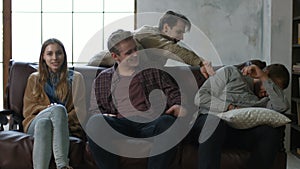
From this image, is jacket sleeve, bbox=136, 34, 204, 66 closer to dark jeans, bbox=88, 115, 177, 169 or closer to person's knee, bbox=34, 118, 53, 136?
dark jeans, bbox=88, 115, 177, 169

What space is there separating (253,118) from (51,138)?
1.24 metres

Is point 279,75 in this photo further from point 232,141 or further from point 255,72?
point 232,141

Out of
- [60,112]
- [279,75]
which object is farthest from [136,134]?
[279,75]

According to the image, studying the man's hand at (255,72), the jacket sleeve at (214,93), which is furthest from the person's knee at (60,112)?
the man's hand at (255,72)

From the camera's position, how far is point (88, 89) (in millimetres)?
3418

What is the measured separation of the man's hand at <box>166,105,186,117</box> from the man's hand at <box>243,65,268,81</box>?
2.11 ft

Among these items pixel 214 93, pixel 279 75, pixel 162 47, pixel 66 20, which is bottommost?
pixel 214 93

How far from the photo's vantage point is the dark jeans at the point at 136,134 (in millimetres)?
2674

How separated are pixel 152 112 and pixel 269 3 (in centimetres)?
218

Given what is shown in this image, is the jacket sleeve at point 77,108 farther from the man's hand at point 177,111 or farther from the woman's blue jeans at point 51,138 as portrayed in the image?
the man's hand at point 177,111

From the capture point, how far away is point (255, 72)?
10.5ft

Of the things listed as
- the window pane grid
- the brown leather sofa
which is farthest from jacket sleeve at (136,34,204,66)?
the window pane grid

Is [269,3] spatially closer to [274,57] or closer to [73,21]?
[274,57]

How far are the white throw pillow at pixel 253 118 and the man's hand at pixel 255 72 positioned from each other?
369 millimetres
